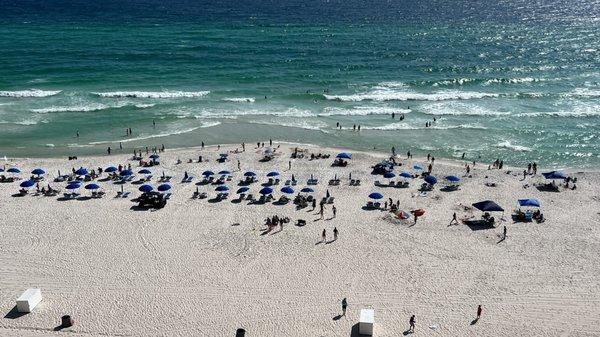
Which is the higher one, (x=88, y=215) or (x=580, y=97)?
(x=580, y=97)

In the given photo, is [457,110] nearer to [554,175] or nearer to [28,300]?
[554,175]

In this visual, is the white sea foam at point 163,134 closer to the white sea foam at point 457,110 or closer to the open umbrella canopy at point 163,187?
the open umbrella canopy at point 163,187

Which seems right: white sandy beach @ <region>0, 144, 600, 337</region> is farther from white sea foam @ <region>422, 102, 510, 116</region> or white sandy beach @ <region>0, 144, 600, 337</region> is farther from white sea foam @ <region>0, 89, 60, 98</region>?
white sea foam @ <region>0, 89, 60, 98</region>

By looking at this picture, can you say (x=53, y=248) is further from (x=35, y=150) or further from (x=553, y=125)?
(x=553, y=125)

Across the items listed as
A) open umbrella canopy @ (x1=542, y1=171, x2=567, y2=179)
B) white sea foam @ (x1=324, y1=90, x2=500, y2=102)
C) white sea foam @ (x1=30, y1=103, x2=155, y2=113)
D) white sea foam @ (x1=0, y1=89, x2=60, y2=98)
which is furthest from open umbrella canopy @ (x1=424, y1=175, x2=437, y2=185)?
white sea foam @ (x1=0, y1=89, x2=60, y2=98)

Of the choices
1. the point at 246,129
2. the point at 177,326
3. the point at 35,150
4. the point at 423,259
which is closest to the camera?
the point at 177,326

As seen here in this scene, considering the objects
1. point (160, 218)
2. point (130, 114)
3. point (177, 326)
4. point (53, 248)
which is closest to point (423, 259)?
point (177, 326)

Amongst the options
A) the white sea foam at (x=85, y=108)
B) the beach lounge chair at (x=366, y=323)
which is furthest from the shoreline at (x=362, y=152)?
the beach lounge chair at (x=366, y=323)
